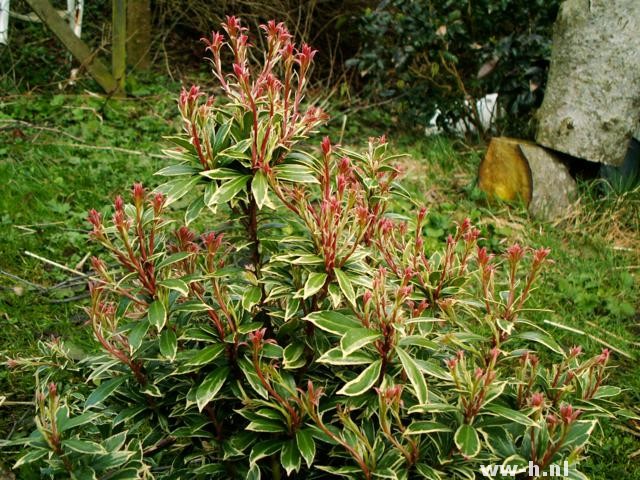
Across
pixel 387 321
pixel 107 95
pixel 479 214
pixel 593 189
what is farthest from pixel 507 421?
pixel 107 95

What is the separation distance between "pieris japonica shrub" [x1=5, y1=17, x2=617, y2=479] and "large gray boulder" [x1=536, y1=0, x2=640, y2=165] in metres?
2.89

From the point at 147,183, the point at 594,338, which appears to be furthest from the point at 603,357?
the point at 147,183

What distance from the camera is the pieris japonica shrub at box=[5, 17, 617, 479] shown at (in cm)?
157

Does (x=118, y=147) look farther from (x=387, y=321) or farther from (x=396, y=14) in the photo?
(x=387, y=321)

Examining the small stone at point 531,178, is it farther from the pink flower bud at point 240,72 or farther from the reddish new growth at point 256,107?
the pink flower bud at point 240,72

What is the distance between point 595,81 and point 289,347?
3.45m

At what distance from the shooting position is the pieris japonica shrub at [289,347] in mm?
1571

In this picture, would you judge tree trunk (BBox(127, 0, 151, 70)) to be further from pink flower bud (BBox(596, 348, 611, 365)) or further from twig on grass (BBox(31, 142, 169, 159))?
pink flower bud (BBox(596, 348, 611, 365))

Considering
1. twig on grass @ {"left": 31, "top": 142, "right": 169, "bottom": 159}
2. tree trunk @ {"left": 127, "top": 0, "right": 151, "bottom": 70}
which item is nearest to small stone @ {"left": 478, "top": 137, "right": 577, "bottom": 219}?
twig on grass @ {"left": 31, "top": 142, "right": 169, "bottom": 159}

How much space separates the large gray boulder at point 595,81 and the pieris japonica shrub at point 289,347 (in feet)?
9.47

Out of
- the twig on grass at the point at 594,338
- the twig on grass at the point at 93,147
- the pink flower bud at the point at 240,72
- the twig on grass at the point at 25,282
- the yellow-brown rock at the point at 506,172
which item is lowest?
the twig on grass at the point at 25,282

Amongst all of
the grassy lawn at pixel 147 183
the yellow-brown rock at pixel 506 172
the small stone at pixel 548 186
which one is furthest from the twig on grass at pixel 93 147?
the small stone at pixel 548 186

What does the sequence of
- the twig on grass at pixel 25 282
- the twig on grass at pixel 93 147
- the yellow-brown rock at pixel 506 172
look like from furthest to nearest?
the twig on grass at pixel 93 147 < the yellow-brown rock at pixel 506 172 < the twig on grass at pixel 25 282

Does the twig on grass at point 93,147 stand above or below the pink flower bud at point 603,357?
below
